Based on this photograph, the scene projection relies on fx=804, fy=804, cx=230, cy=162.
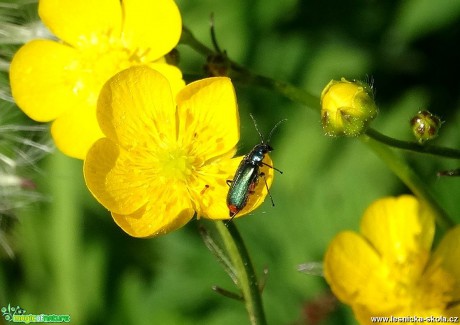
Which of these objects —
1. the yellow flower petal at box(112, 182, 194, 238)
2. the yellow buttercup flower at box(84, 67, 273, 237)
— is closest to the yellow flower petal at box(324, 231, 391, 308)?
the yellow buttercup flower at box(84, 67, 273, 237)

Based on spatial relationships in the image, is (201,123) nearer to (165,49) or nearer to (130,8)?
(165,49)

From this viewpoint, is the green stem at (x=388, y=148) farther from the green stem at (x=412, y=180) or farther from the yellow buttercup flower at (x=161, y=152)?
the yellow buttercup flower at (x=161, y=152)

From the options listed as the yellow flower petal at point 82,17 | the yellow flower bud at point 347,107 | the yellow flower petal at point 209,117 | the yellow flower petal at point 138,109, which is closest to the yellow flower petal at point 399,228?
the yellow flower bud at point 347,107

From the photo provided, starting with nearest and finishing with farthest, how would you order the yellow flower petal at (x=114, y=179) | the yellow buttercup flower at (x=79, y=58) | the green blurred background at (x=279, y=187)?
the yellow flower petal at (x=114, y=179) → the yellow buttercup flower at (x=79, y=58) → the green blurred background at (x=279, y=187)

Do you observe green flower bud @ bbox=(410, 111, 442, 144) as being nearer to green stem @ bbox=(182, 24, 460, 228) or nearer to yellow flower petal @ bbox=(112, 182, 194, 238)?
green stem @ bbox=(182, 24, 460, 228)

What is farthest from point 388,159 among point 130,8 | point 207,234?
point 130,8

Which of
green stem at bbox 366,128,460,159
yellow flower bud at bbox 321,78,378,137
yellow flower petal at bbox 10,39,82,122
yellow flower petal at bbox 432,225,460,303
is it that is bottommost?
yellow flower petal at bbox 432,225,460,303
